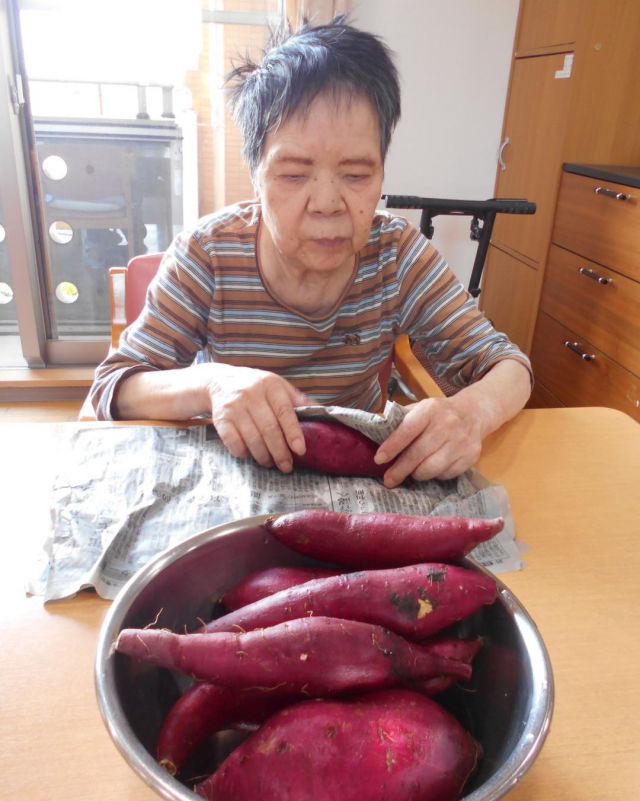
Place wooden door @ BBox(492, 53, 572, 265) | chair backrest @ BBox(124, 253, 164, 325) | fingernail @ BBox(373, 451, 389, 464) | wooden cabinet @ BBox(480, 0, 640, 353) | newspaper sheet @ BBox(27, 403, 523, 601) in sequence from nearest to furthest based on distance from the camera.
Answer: newspaper sheet @ BBox(27, 403, 523, 601)
fingernail @ BBox(373, 451, 389, 464)
chair backrest @ BBox(124, 253, 164, 325)
wooden cabinet @ BBox(480, 0, 640, 353)
wooden door @ BBox(492, 53, 572, 265)

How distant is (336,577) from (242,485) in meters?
0.33

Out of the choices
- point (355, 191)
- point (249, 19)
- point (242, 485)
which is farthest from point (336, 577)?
point (249, 19)

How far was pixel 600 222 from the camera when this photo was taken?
7.31ft

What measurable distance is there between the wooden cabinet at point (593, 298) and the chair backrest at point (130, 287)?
1.50 metres

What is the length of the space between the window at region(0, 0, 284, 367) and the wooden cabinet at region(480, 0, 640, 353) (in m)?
1.02

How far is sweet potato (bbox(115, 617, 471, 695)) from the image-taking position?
0.39 metres

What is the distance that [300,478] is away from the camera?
0.79 meters

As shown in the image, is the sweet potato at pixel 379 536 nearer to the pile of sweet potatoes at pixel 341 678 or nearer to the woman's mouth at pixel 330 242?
the pile of sweet potatoes at pixel 341 678

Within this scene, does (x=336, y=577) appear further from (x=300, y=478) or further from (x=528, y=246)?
(x=528, y=246)

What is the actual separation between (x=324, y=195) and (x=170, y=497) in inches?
19.5

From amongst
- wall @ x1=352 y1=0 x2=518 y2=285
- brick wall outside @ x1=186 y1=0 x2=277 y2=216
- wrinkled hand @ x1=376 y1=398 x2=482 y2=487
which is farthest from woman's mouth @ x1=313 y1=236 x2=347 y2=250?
wall @ x1=352 y1=0 x2=518 y2=285

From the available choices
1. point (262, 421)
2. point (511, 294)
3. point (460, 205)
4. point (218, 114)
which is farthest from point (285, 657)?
point (511, 294)

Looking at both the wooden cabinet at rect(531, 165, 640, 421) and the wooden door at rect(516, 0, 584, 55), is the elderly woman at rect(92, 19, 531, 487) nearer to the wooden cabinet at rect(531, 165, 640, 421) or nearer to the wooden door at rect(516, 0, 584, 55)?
the wooden cabinet at rect(531, 165, 640, 421)

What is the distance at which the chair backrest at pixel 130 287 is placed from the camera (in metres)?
1.55
